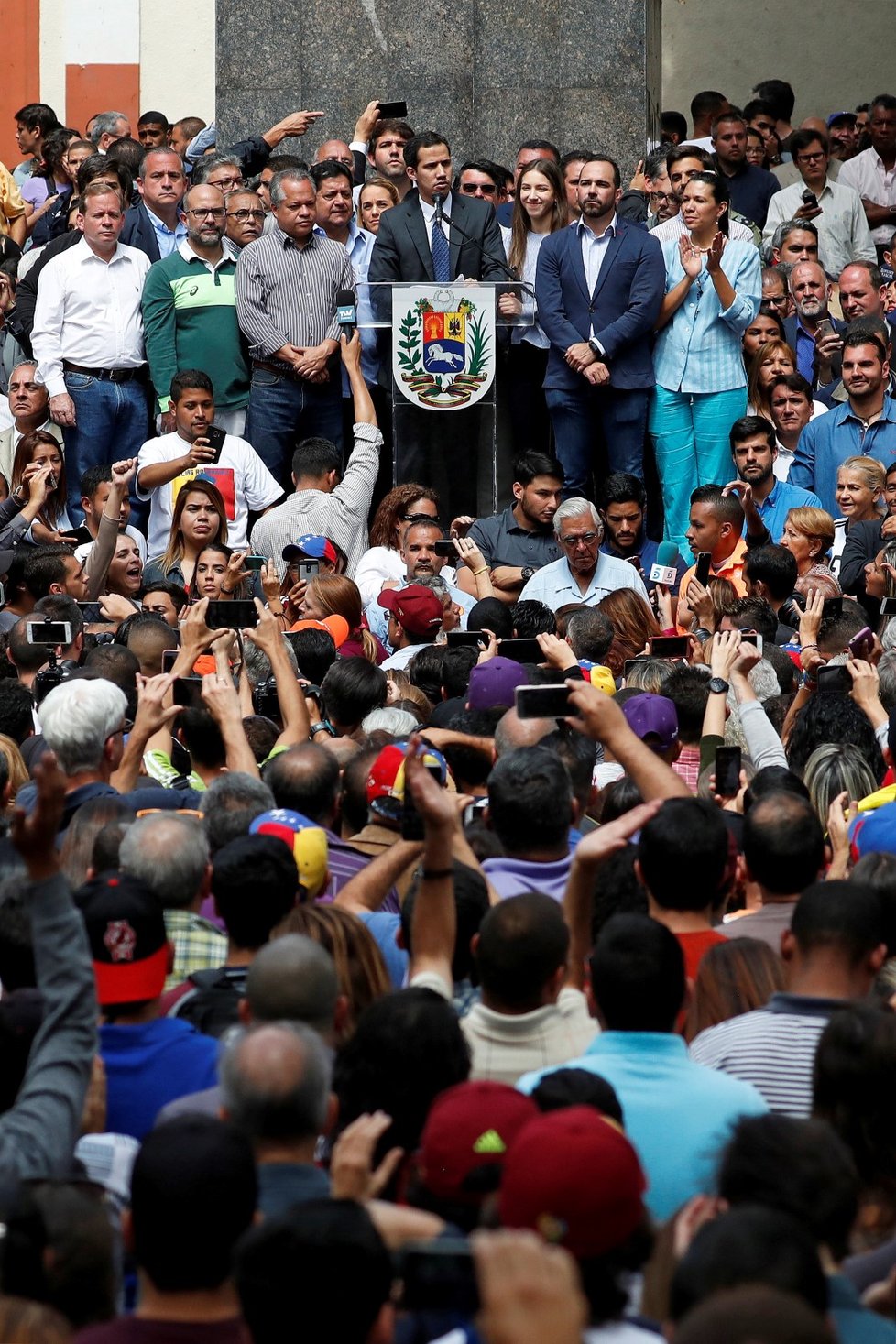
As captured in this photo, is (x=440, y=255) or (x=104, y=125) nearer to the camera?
(x=440, y=255)

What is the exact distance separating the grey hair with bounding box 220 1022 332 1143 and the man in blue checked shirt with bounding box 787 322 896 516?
811 centimetres

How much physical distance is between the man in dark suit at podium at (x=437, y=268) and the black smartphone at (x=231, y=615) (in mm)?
3915

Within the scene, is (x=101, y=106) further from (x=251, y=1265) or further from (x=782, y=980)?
(x=251, y=1265)

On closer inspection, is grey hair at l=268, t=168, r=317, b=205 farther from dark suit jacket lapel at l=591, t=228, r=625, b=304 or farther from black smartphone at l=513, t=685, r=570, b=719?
black smartphone at l=513, t=685, r=570, b=719

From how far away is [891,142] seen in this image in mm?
14680

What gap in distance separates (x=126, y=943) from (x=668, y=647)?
3.94 meters

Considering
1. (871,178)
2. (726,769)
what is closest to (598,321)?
(871,178)

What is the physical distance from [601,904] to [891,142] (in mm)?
11115

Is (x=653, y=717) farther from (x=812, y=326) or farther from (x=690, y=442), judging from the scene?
(x=812, y=326)

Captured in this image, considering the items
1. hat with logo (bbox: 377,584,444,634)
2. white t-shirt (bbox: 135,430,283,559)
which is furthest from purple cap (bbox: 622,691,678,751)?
white t-shirt (bbox: 135,430,283,559)

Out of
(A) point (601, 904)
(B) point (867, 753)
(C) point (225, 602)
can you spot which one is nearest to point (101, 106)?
(C) point (225, 602)

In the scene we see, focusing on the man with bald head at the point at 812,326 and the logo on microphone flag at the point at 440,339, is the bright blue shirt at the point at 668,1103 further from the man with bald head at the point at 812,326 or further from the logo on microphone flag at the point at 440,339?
the man with bald head at the point at 812,326

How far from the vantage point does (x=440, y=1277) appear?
244cm

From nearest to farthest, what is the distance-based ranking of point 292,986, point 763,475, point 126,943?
point 292,986, point 126,943, point 763,475
